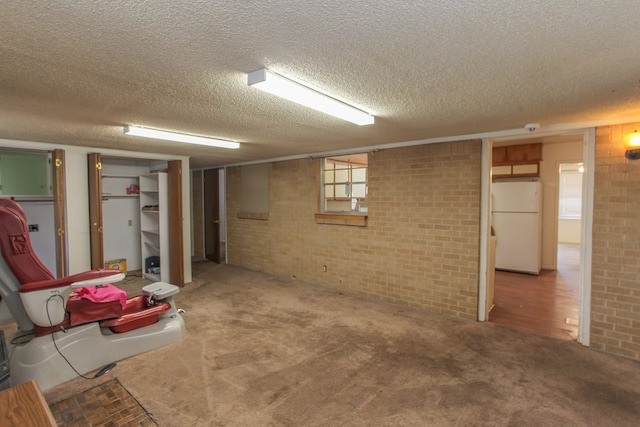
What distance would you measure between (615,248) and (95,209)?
6488mm

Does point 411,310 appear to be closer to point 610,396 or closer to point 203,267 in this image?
point 610,396

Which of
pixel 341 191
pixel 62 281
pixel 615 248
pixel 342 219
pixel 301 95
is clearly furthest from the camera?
pixel 341 191

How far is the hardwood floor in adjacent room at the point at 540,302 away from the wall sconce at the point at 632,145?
6.47 feet

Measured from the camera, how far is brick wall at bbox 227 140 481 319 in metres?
4.10

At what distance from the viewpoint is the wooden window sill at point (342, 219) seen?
16.6ft

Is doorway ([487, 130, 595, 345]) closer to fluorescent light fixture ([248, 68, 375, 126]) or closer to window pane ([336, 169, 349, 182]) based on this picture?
fluorescent light fixture ([248, 68, 375, 126])

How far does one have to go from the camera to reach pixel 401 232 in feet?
15.2

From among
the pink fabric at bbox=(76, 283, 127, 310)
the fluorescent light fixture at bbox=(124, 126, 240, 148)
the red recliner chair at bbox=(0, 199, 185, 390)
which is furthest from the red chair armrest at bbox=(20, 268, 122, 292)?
the fluorescent light fixture at bbox=(124, 126, 240, 148)

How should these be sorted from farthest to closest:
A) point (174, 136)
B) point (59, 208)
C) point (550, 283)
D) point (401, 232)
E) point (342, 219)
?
point (550, 283) → point (342, 219) → point (401, 232) → point (59, 208) → point (174, 136)

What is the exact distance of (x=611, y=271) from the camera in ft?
10.5

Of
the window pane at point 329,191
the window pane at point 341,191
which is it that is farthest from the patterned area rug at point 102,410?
the window pane at point 341,191

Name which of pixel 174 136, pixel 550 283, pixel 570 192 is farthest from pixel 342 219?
pixel 570 192

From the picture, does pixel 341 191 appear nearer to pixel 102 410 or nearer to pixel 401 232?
pixel 401 232

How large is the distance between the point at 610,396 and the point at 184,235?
5.81 m
